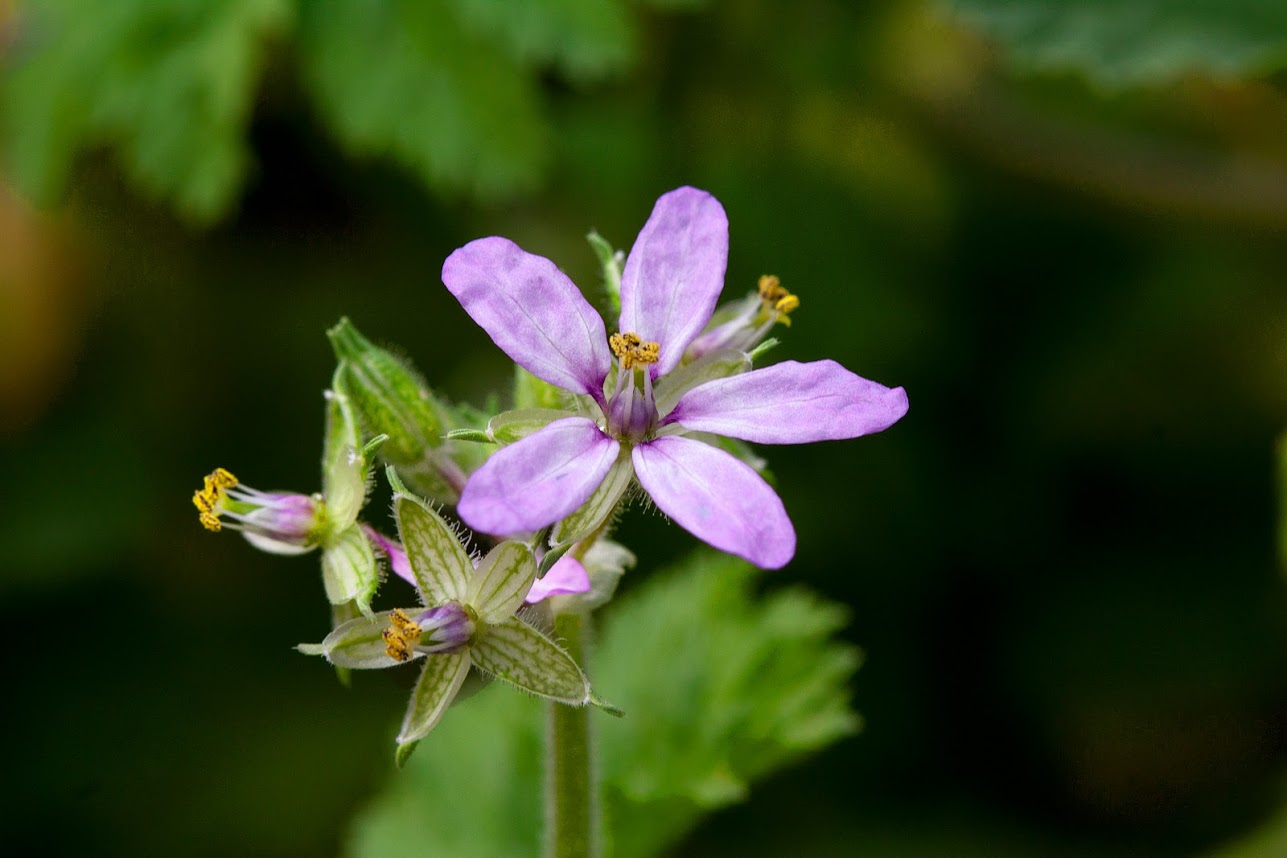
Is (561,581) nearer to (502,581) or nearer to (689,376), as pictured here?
(502,581)

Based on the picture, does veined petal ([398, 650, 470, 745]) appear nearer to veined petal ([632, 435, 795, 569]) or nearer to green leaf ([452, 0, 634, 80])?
veined petal ([632, 435, 795, 569])

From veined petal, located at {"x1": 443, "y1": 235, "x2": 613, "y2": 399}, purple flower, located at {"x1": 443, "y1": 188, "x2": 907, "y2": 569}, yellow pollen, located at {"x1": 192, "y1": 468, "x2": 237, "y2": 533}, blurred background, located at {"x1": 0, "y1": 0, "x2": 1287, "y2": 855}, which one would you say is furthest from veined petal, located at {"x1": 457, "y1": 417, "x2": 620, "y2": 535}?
blurred background, located at {"x1": 0, "y1": 0, "x2": 1287, "y2": 855}

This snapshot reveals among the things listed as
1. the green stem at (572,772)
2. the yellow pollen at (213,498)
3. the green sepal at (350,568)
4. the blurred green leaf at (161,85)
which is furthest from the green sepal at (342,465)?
the blurred green leaf at (161,85)

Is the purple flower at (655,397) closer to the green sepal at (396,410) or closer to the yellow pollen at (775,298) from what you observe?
the yellow pollen at (775,298)

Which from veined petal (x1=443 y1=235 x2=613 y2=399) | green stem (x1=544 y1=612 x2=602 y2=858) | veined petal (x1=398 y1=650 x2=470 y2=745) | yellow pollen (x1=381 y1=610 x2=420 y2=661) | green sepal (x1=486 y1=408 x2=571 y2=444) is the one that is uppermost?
veined petal (x1=443 y1=235 x2=613 y2=399)

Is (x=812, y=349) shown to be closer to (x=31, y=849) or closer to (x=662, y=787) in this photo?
(x=662, y=787)

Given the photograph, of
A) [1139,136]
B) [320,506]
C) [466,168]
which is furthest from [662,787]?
[1139,136]
